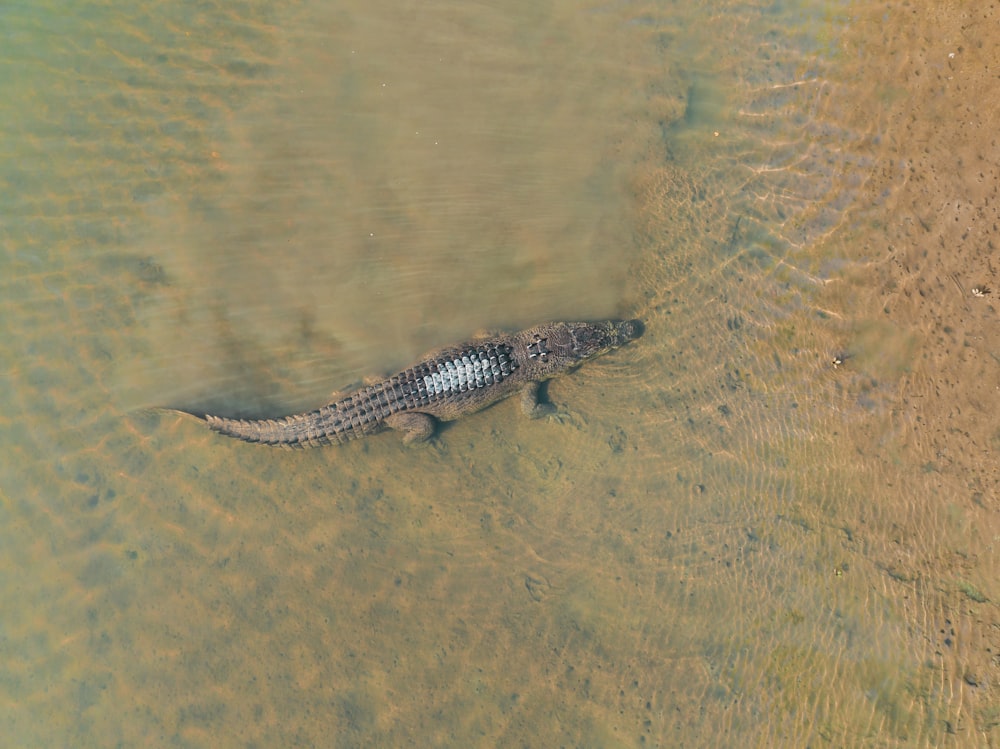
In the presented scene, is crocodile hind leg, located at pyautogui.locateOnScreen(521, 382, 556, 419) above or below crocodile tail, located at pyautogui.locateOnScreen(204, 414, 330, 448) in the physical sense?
above

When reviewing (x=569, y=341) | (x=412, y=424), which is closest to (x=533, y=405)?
(x=569, y=341)

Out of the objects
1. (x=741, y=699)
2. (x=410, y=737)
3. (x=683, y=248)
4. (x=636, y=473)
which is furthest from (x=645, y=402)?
(x=410, y=737)

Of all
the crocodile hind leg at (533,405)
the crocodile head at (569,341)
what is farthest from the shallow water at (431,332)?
the crocodile head at (569,341)

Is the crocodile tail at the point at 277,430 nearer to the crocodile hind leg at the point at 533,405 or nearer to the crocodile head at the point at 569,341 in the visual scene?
the crocodile hind leg at the point at 533,405

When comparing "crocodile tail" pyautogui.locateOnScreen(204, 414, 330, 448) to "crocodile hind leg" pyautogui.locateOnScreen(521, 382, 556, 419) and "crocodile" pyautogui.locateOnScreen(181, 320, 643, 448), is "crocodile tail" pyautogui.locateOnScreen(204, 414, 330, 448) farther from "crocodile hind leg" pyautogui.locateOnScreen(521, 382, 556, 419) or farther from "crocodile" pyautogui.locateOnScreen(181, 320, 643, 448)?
"crocodile hind leg" pyautogui.locateOnScreen(521, 382, 556, 419)

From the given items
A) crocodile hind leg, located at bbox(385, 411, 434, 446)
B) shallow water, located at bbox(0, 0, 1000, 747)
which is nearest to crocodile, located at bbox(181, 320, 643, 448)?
crocodile hind leg, located at bbox(385, 411, 434, 446)

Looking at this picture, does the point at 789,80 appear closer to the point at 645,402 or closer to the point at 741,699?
the point at 645,402
